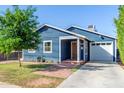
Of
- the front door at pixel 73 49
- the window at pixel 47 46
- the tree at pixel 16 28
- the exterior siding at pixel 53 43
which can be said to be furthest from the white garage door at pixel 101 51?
the tree at pixel 16 28

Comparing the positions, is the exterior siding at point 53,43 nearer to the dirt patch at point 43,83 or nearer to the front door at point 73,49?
the front door at point 73,49

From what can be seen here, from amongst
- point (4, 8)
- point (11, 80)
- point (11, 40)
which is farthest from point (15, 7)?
point (11, 80)

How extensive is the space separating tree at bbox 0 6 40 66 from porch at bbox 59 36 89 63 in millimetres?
5867

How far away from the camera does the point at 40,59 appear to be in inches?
839

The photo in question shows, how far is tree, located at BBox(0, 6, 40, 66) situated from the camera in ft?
47.0

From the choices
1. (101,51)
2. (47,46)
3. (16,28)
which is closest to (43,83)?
(16,28)

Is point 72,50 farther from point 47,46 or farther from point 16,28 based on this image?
point 16,28

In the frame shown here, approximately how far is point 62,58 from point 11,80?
35.7 feet

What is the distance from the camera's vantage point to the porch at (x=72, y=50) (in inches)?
797

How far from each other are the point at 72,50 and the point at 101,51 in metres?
3.64

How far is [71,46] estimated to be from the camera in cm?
2317

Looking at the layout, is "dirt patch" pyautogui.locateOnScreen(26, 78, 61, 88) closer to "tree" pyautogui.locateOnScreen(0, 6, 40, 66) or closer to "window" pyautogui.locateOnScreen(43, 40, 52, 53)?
"tree" pyautogui.locateOnScreen(0, 6, 40, 66)
